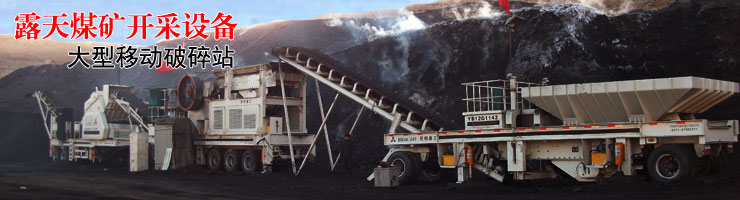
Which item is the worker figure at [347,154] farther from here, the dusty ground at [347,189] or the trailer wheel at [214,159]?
the trailer wheel at [214,159]

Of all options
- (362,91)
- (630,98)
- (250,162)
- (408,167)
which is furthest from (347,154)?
(630,98)

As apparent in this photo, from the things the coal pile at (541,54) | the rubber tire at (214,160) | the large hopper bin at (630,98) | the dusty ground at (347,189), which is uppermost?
the coal pile at (541,54)

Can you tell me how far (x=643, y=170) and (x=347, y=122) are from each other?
55.4 ft

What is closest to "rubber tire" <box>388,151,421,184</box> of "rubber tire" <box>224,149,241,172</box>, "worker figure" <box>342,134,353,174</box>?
"worker figure" <box>342,134,353,174</box>

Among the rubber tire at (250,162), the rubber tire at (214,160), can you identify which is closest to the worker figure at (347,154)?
the rubber tire at (250,162)

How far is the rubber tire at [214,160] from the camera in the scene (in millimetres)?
23234

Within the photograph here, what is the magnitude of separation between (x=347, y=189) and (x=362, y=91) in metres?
4.52

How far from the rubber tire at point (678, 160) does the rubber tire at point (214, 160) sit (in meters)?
14.4

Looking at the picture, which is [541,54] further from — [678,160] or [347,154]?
[678,160]

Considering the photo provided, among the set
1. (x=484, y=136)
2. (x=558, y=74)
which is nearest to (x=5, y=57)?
(x=558, y=74)

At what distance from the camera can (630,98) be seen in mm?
13641

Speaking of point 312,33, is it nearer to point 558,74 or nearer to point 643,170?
point 558,74

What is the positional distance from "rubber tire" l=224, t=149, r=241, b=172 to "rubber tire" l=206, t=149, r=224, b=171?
0.24m

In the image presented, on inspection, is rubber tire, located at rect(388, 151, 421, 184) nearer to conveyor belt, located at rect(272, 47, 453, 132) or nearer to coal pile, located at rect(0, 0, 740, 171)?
conveyor belt, located at rect(272, 47, 453, 132)
